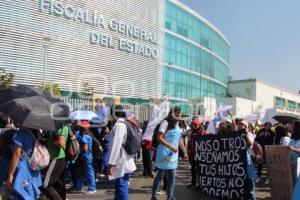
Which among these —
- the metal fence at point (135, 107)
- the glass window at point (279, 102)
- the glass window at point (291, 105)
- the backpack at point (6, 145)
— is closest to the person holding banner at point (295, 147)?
the backpack at point (6, 145)

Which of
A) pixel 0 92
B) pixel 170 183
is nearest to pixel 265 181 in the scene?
pixel 170 183

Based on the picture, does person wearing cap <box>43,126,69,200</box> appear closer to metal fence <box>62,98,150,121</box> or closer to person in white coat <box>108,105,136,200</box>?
person in white coat <box>108,105,136,200</box>

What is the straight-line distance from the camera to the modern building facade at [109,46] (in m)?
37.5

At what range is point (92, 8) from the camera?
146 ft

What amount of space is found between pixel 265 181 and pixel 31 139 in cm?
877

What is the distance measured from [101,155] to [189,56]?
5341 centimetres

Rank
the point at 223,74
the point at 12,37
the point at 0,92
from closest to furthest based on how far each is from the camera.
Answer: the point at 0,92 < the point at 12,37 < the point at 223,74

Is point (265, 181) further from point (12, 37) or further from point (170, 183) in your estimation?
point (12, 37)

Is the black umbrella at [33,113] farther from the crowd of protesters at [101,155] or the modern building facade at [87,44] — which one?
the modern building facade at [87,44]

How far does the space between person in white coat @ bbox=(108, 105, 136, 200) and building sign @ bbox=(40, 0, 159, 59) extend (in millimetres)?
33505

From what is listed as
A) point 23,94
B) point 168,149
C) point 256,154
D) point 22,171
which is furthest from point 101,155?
point 22,171

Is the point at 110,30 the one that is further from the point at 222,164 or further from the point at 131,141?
the point at 131,141

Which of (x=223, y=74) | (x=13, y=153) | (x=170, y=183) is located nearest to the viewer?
(x=13, y=153)

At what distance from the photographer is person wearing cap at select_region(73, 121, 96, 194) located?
10627 millimetres
